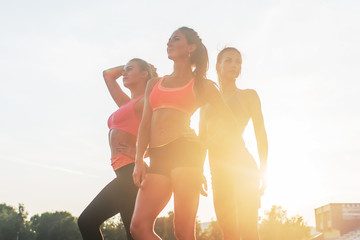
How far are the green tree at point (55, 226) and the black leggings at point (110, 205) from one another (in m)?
86.8

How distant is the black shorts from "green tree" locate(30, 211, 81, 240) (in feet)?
290

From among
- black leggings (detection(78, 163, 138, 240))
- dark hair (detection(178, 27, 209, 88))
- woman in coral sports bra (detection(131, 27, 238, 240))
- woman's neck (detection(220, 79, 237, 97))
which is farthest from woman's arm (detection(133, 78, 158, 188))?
black leggings (detection(78, 163, 138, 240))

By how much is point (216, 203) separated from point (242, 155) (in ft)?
1.94

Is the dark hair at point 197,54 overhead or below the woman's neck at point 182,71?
overhead

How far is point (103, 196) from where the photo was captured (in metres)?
5.18

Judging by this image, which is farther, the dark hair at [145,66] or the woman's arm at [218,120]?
the dark hair at [145,66]

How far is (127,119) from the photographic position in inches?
220

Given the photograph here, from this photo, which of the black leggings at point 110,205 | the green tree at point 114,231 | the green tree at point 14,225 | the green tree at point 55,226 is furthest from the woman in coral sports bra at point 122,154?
the green tree at point 14,225

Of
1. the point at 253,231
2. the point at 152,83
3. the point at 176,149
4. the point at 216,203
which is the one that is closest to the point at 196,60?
the point at 152,83

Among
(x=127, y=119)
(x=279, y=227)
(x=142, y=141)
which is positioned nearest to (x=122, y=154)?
(x=127, y=119)

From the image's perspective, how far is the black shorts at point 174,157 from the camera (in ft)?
12.6

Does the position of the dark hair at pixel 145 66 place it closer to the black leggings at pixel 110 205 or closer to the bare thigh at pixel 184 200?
the black leggings at pixel 110 205

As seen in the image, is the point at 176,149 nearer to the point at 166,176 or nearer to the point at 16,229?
the point at 166,176

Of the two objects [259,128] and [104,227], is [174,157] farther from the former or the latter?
[104,227]
